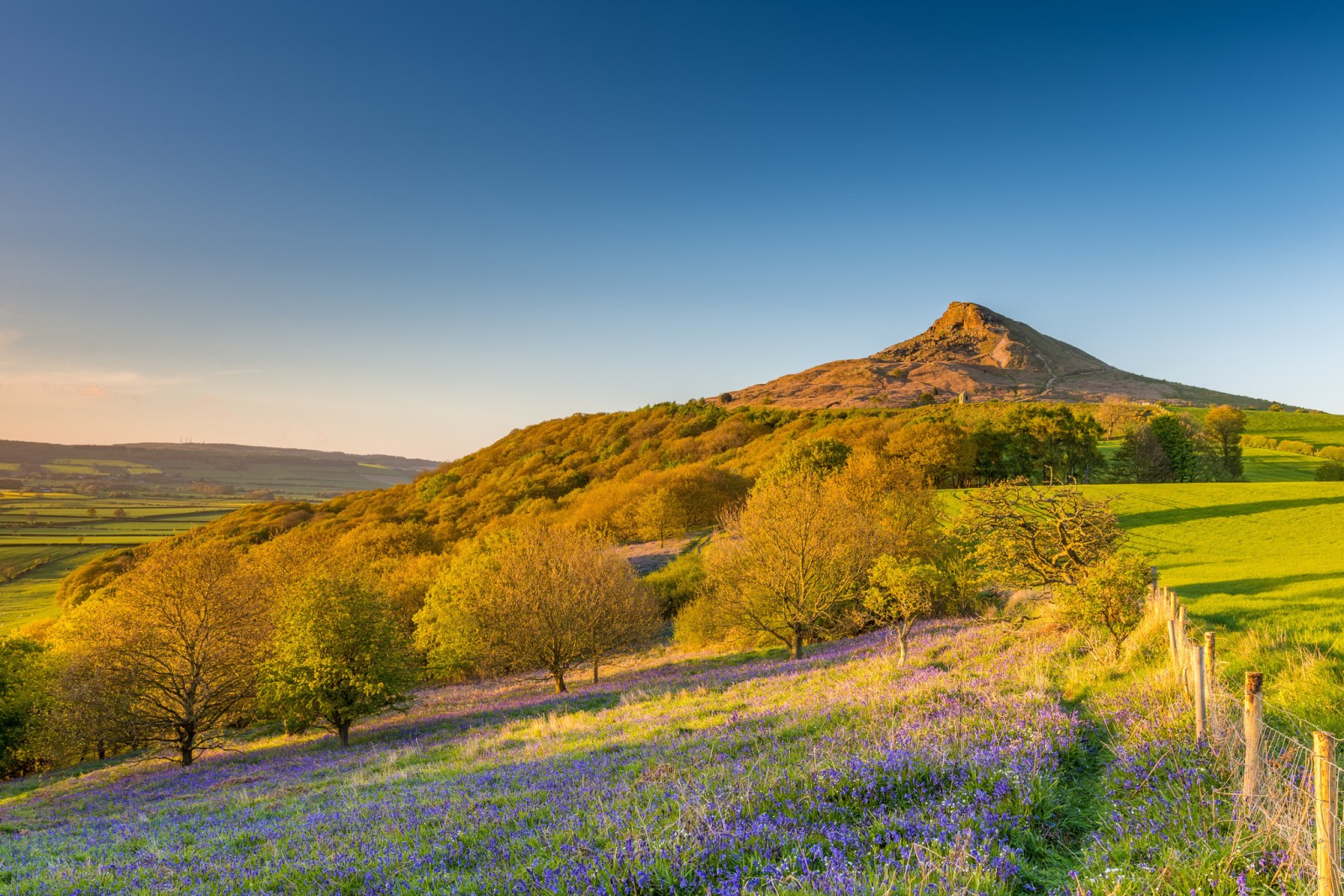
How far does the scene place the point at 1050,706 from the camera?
360 inches

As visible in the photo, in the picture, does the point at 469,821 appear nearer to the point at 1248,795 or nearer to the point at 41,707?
the point at 1248,795

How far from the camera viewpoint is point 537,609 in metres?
30.3

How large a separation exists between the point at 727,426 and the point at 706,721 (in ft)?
320

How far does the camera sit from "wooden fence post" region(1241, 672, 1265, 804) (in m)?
5.26

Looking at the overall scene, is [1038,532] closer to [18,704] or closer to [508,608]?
[508,608]

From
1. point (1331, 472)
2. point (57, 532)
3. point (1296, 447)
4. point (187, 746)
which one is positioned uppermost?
point (1296, 447)

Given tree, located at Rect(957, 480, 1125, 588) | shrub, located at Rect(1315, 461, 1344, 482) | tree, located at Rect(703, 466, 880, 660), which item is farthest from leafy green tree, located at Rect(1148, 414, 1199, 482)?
tree, located at Rect(957, 480, 1125, 588)

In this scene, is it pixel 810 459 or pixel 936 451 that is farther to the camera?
pixel 936 451

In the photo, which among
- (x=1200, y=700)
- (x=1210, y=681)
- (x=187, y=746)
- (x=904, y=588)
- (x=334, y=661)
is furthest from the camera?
(x=187, y=746)

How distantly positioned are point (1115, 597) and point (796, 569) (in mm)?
16794

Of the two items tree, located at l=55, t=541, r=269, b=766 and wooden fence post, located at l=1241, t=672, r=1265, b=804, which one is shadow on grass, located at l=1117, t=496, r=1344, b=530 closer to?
wooden fence post, located at l=1241, t=672, r=1265, b=804

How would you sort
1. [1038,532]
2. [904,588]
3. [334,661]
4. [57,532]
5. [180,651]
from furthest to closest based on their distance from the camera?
[57,532]
[180,651]
[334,661]
[1038,532]
[904,588]

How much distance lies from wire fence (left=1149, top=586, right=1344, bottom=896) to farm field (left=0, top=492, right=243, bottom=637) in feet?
308

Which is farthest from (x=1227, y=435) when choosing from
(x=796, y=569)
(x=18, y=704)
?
(x=18, y=704)
